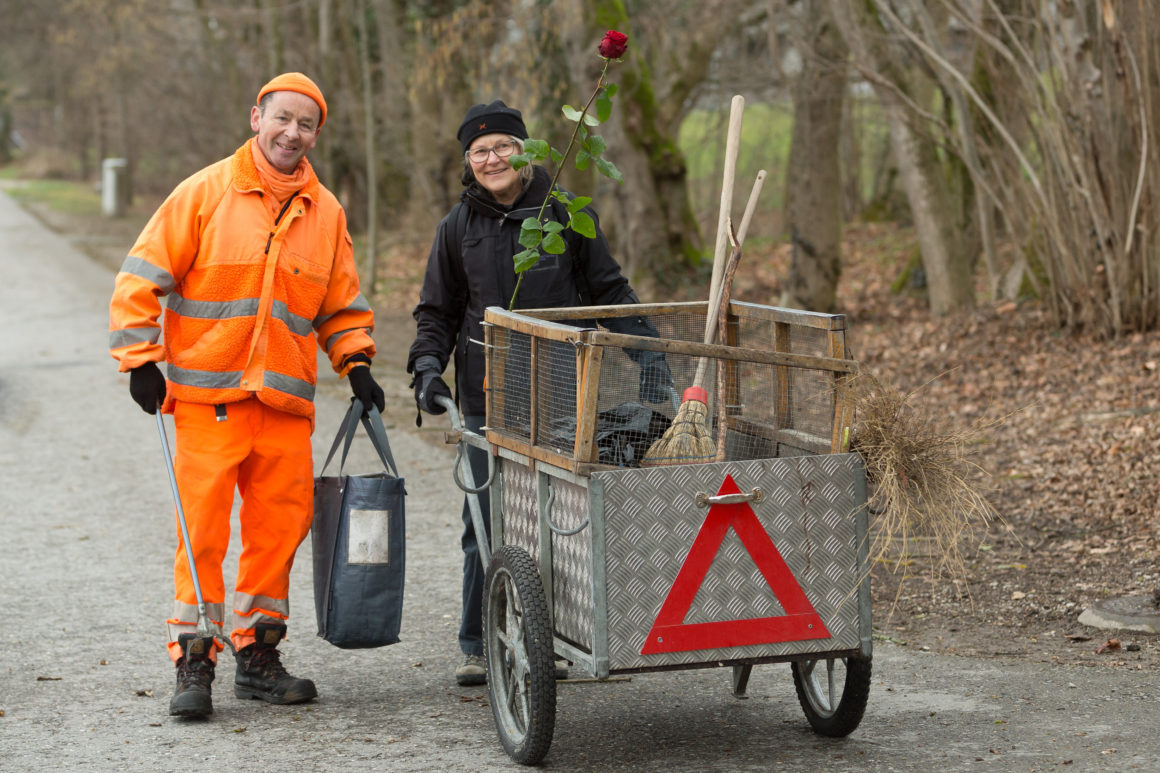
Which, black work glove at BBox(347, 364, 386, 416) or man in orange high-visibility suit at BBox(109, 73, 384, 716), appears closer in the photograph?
man in orange high-visibility suit at BBox(109, 73, 384, 716)

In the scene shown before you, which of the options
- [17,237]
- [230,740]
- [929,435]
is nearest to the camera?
[929,435]

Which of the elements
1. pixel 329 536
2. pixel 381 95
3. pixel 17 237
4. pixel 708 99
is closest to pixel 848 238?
pixel 708 99

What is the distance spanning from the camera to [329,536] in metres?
4.88

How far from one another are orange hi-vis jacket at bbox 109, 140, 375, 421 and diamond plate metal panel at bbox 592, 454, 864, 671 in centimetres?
154

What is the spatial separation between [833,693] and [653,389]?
118 cm

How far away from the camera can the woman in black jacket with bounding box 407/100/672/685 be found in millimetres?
4879

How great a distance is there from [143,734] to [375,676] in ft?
3.17

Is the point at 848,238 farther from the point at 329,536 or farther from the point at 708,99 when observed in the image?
the point at 329,536

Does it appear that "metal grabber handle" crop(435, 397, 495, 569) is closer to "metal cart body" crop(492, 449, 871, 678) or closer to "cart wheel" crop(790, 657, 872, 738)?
"metal cart body" crop(492, 449, 871, 678)

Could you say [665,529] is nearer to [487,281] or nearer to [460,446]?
[460,446]

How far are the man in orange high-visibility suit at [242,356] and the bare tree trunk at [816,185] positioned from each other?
405 inches

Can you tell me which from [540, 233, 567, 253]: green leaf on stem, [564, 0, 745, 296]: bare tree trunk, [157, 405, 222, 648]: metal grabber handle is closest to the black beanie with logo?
[540, 233, 567, 253]: green leaf on stem

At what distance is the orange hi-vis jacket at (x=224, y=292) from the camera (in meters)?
4.69

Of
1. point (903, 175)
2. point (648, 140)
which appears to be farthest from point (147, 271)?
point (648, 140)
